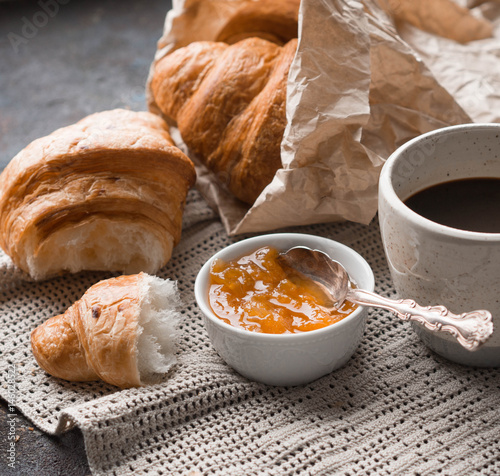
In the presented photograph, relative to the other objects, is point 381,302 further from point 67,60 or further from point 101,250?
point 67,60

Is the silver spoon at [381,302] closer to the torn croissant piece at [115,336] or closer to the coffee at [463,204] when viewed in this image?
the coffee at [463,204]

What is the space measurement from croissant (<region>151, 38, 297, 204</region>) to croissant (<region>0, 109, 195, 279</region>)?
156mm

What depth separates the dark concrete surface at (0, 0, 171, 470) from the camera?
246cm

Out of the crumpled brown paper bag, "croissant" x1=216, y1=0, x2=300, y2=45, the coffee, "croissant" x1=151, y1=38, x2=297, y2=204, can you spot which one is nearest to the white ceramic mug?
the coffee

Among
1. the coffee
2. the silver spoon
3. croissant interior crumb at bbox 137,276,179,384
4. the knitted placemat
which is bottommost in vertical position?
the knitted placemat

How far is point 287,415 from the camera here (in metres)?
1.30

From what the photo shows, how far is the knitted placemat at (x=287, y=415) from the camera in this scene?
120 centimetres

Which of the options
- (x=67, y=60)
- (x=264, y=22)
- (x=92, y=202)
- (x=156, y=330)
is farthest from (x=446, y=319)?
(x=67, y=60)

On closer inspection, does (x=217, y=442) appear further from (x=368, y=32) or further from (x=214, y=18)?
(x=214, y=18)

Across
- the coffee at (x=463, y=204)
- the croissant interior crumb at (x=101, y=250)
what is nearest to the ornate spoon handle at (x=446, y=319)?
the coffee at (x=463, y=204)

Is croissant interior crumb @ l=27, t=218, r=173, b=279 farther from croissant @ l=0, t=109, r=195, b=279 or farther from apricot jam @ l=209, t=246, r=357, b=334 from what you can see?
apricot jam @ l=209, t=246, r=357, b=334

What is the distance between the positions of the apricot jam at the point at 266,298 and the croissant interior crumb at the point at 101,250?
0.87 ft

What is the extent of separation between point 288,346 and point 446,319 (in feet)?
0.96

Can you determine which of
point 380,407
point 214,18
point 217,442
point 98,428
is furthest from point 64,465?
point 214,18
